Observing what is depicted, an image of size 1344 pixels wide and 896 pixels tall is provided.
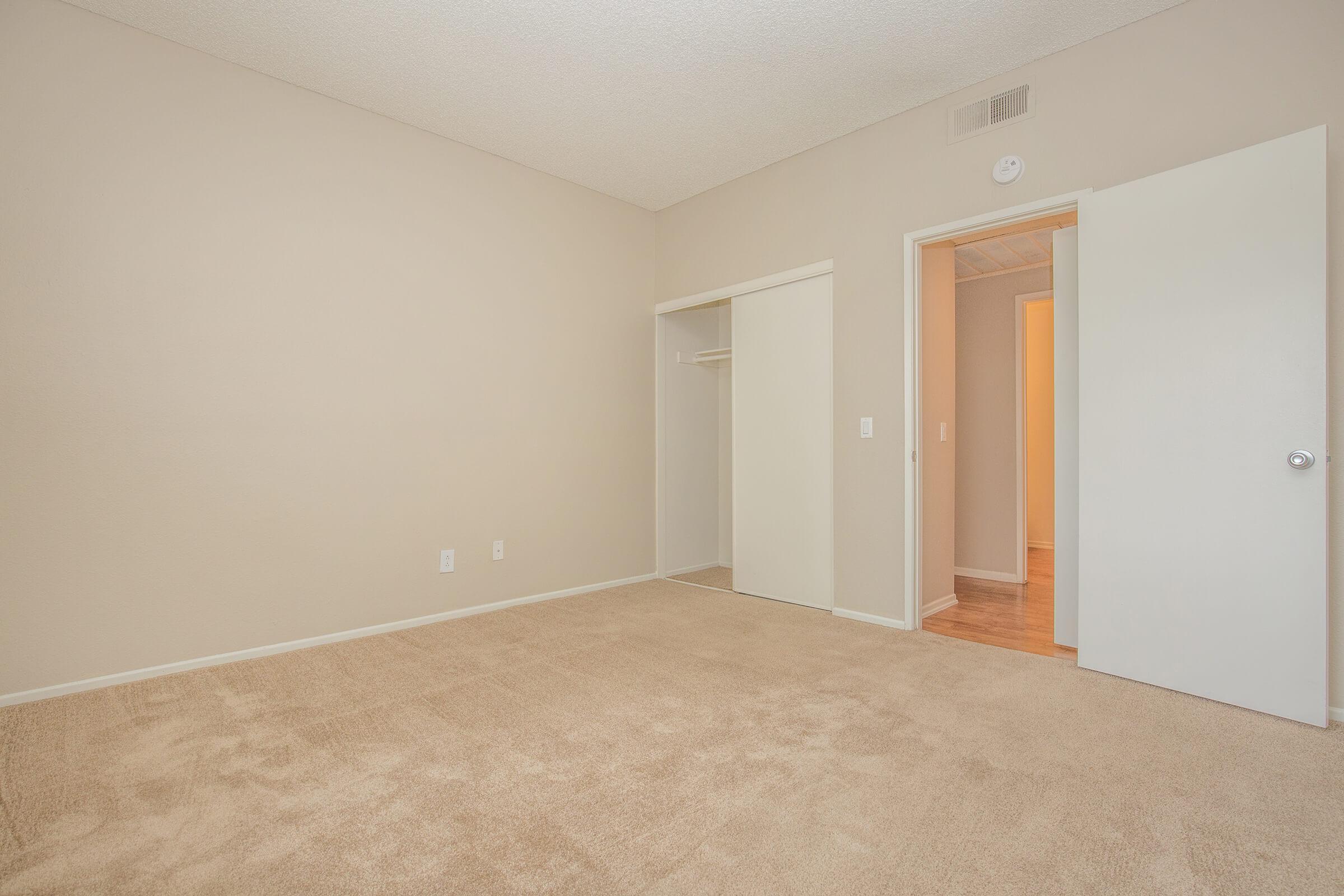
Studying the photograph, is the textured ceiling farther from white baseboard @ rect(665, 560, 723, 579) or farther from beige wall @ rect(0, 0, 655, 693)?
white baseboard @ rect(665, 560, 723, 579)

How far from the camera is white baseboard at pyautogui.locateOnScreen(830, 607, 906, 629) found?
354 centimetres

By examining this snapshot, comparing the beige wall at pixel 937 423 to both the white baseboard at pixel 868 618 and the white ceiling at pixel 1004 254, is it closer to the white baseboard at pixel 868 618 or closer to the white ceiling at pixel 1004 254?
the white baseboard at pixel 868 618

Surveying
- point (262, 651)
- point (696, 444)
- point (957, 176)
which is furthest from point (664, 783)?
point (696, 444)

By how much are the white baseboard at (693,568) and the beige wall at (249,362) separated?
0.83 meters

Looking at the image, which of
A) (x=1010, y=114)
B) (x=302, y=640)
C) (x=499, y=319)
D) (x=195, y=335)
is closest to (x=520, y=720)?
(x=302, y=640)

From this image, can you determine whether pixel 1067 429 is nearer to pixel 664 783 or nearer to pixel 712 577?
pixel 664 783

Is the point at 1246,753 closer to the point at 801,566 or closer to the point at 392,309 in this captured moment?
the point at 801,566

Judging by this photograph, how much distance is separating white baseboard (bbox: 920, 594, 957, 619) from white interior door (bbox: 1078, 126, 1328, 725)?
1017 mm

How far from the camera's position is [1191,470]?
99.9 inches

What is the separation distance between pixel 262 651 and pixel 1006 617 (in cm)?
409

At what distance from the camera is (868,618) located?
3.67 meters

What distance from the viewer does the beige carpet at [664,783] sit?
149cm

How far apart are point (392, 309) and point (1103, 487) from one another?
12.1 ft

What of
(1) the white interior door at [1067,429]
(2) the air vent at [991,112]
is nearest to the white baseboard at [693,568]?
(1) the white interior door at [1067,429]
